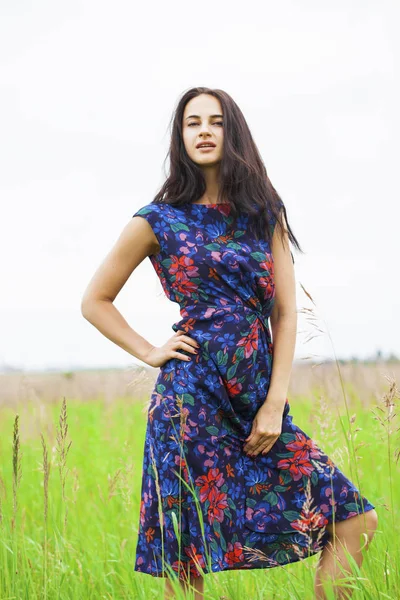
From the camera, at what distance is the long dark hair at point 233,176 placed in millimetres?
2674

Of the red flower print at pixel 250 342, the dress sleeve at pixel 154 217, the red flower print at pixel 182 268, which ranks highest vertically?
the dress sleeve at pixel 154 217

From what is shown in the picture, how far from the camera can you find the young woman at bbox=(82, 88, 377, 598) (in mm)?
2410

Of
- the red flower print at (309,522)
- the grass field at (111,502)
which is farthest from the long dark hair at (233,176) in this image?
the red flower print at (309,522)

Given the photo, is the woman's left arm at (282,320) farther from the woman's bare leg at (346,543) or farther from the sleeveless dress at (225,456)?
the woman's bare leg at (346,543)

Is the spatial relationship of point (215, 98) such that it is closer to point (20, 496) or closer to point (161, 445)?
point (161, 445)

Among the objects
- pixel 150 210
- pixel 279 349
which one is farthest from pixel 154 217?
pixel 279 349

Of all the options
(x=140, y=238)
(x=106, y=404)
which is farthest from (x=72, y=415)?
(x=140, y=238)

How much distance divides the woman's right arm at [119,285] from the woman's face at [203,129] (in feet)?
1.03

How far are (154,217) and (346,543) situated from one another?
4.05 feet

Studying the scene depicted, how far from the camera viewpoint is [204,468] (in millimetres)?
2410

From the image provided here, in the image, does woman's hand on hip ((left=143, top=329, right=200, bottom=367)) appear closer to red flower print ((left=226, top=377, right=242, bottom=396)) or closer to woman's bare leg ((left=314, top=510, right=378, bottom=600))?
red flower print ((left=226, top=377, right=242, bottom=396))

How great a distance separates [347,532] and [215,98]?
5.10 feet

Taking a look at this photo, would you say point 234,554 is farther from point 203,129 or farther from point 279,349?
point 203,129

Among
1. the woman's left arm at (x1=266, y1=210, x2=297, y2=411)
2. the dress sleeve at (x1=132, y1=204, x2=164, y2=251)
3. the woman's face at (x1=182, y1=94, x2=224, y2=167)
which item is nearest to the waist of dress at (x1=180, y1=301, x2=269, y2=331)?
the woman's left arm at (x1=266, y1=210, x2=297, y2=411)
